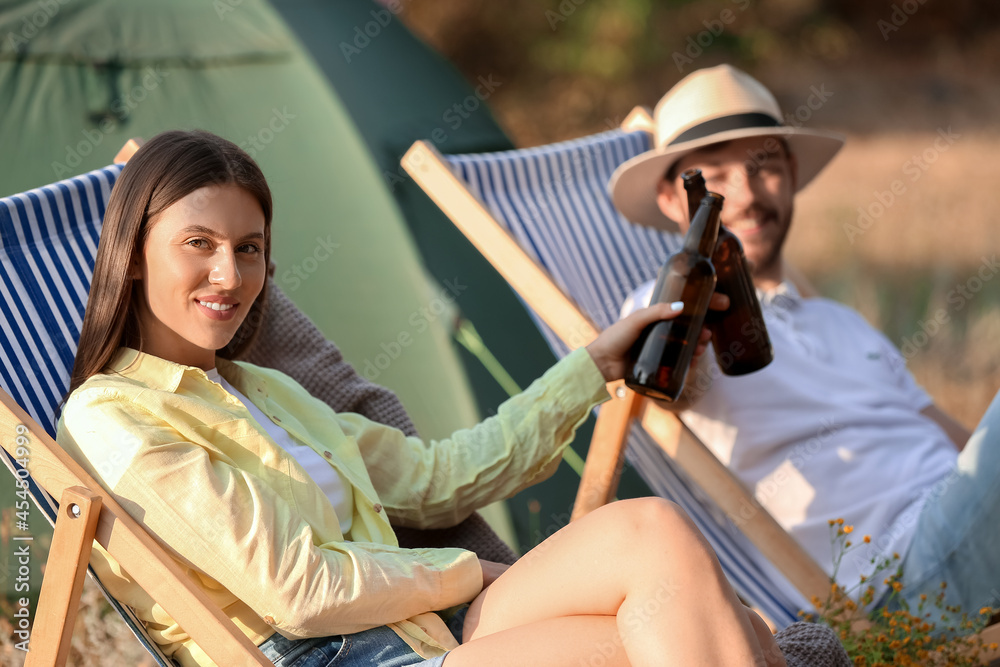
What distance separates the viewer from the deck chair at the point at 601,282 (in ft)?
6.81

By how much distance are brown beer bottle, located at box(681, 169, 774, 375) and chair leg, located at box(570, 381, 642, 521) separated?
21 centimetres

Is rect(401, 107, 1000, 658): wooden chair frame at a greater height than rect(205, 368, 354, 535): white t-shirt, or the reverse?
rect(205, 368, 354, 535): white t-shirt

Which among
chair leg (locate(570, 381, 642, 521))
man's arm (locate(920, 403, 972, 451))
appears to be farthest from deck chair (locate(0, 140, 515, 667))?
man's arm (locate(920, 403, 972, 451))

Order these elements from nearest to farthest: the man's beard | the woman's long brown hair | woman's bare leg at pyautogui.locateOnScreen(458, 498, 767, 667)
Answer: woman's bare leg at pyautogui.locateOnScreen(458, 498, 767, 667) < the woman's long brown hair < the man's beard

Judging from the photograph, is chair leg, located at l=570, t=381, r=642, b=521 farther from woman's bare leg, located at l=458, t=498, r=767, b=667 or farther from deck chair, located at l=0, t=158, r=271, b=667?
deck chair, located at l=0, t=158, r=271, b=667

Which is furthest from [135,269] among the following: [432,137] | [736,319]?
[432,137]

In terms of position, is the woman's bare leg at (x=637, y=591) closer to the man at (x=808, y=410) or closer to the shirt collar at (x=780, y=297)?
the man at (x=808, y=410)

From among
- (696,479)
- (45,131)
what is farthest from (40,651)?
(45,131)

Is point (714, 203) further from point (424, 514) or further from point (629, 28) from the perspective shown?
point (629, 28)

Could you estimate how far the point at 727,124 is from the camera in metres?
2.48

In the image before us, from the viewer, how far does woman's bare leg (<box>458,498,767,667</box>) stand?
123 centimetres

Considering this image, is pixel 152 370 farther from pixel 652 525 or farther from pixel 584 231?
pixel 584 231

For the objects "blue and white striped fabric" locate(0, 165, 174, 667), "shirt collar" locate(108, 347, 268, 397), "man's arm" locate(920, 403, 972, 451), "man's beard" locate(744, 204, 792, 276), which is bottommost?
"man's arm" locate(920, 403, 972, 451)

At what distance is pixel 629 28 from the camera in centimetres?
923
